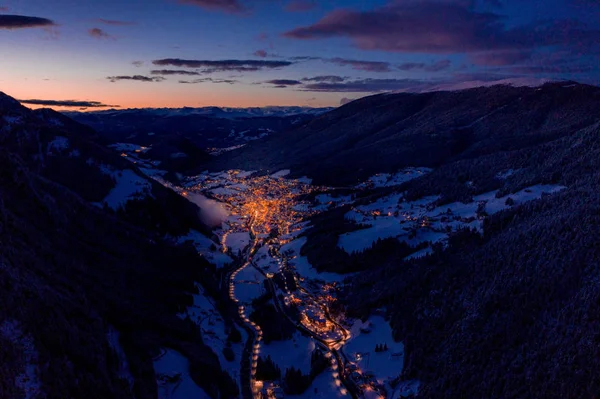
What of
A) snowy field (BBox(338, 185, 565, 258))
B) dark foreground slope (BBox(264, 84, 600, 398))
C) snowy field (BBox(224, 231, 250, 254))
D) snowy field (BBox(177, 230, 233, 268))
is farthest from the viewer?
snowy field (BBox(224, 231, 250, 254))

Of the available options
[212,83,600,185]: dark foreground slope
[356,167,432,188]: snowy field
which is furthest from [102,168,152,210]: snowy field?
[212,83,600,185]: dark foreground slope

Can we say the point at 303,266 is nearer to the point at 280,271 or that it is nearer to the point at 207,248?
the point at 280,271

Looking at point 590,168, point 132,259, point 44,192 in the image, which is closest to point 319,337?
point 132,259

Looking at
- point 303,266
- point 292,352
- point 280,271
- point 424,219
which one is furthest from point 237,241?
point 292,352

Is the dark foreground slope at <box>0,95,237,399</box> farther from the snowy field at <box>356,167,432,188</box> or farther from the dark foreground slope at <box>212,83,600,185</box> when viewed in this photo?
the dark foreground slope at <box>212,83,600,185</box>

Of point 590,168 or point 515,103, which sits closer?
point 590,168

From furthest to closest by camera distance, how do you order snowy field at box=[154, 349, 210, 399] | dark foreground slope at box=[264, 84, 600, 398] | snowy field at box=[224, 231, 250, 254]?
snowy field at box=[224, 231, 250, 254] < snowy field at box=[154, 349, 210, 399] < dark foreground slope at box=[264, 84, 600, 398]

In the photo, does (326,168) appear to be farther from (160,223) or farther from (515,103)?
(160,223)

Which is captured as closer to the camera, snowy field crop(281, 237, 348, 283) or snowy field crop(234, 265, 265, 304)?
snowy field crop(234, 265, 265, 304)
